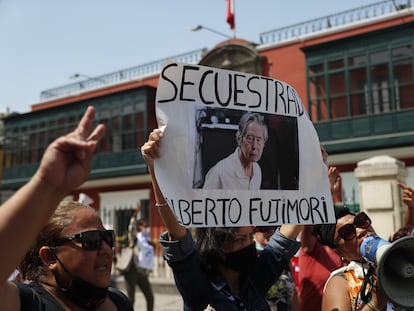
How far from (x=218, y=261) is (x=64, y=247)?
845mm

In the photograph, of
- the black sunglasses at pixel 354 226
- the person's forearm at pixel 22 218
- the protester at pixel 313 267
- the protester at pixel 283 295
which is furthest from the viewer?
the protester at pixel 313 267

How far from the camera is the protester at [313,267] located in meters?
3.23

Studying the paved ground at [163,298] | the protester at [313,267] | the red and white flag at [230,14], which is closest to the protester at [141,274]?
the paved ground at [163,298]

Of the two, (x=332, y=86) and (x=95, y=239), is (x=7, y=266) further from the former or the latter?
(x=332, y=86)

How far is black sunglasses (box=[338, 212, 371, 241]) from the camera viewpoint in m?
2.61

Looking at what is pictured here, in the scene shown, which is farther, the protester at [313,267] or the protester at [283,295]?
the protester at [313,267]

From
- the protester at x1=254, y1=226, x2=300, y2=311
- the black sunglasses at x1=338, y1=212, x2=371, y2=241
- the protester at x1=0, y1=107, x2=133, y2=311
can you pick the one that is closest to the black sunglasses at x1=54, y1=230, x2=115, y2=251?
the protester at x1=0, y1=107, x2=133, y2=311

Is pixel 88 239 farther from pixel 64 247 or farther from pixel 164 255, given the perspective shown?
pixel 164 255

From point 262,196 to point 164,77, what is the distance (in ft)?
2.47

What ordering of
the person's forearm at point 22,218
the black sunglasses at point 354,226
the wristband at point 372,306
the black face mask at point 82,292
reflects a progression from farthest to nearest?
the black sunglasses at point 354,226 → the wristband at point 372,306 → the black face mask at point 82,292 → the person's forearm at point 22,218

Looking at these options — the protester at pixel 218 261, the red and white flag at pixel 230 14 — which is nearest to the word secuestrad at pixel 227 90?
the protester at pixel 218 261

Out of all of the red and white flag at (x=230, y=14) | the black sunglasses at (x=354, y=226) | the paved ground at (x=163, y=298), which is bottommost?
the paved ground at (x=163, y=298)

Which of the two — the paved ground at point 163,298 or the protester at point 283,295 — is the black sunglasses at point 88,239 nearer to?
the protester at point 283,295

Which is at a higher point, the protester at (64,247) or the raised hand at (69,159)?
the raised hand at (69,159)
